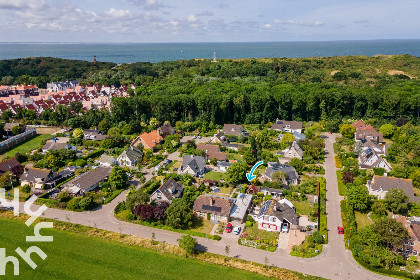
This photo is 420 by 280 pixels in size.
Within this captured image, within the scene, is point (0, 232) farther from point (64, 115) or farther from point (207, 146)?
point (64, 115)

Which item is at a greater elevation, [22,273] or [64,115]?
[64,115]

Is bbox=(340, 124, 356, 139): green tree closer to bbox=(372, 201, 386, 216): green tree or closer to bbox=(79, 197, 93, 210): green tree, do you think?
bbox=(372, 201, 386, 216): green tree

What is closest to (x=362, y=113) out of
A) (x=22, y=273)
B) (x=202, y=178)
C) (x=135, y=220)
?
(x=202, y=178)

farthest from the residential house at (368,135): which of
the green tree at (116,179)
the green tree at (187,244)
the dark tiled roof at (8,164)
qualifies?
the dark tiled roof at (8,164)

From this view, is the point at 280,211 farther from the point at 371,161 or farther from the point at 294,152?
the point at 371,161

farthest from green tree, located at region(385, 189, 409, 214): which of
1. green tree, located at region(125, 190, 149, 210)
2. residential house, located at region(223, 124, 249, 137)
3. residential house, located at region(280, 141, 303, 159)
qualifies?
residential house, located at region(223, 124, 249, 137)
